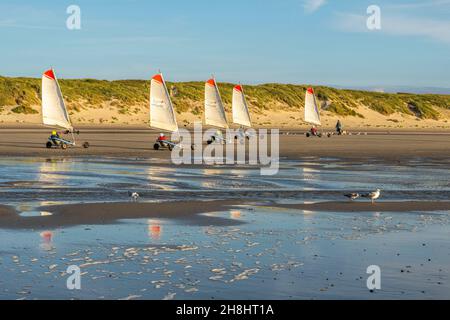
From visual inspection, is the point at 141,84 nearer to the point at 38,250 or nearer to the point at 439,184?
the point at 439,184

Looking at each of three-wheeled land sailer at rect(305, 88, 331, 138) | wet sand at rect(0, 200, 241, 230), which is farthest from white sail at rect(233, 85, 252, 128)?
wet sand at rect(0, 200, 241, 230)

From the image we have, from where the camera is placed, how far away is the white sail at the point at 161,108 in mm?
53938

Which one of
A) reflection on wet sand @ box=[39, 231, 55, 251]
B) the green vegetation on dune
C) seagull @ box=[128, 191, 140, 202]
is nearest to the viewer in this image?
reflection on wet sand @ box=[39, 231, 55, 251]

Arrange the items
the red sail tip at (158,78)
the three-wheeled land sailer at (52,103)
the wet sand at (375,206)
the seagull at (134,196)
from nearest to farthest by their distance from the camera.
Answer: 1. the wet sand at (375,206)
2. the seagull at (134,196)
3. the red sail tip at (158,78)
4. the three-wheeled land sailer at (52,103)

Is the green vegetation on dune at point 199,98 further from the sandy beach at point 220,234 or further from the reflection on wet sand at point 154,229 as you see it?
the reflection on wet sand at point 154,229

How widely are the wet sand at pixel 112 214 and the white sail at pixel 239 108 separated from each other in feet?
174

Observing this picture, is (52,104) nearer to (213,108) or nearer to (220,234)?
(213,108)

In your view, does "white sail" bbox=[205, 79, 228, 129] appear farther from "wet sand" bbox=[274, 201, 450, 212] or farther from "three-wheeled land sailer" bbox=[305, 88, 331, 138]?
"wet sand" bbox=[274, 201, 450, 212]

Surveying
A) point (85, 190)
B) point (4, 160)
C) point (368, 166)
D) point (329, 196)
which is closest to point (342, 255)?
point (329, 196)

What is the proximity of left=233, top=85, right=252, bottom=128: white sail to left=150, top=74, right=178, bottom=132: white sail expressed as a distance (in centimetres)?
2069

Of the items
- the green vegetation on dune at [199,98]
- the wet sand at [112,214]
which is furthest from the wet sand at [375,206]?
the green vegetation on dune at [199,98]

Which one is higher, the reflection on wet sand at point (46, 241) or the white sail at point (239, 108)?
the white sail at point (239, 108)

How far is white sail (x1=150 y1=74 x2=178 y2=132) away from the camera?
53.9 meters
